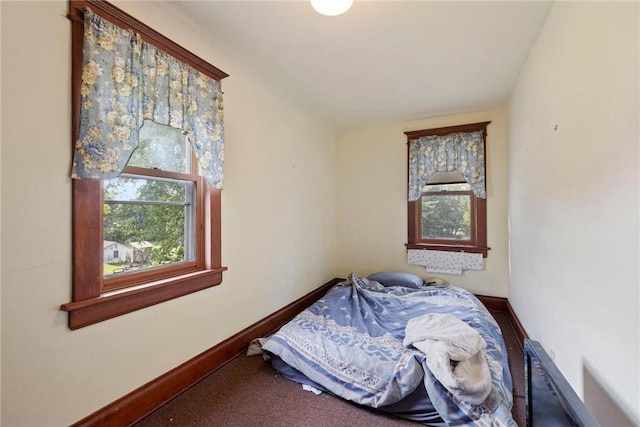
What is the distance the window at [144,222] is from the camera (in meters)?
1.32

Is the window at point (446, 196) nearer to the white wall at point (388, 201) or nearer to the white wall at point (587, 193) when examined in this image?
the white wall at point (388, 201)

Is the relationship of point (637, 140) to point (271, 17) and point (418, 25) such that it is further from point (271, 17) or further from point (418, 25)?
point (271, 17)

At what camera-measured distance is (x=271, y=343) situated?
2.04 meters

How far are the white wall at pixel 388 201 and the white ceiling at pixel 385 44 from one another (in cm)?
67

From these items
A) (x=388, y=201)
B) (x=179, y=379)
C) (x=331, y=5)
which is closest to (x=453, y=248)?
(x=388, y=201)

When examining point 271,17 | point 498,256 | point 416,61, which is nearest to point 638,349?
point 416,61

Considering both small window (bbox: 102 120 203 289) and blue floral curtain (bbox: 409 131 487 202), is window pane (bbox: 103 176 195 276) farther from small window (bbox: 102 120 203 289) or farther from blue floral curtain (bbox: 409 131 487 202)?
blue floral curtain (bbox: 409 131 487 202)

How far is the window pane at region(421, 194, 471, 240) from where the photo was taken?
11.3 feet

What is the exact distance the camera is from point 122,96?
4.66 feet

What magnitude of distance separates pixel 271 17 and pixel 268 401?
2.37 meters

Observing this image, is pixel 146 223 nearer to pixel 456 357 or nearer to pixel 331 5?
pixel 331 5

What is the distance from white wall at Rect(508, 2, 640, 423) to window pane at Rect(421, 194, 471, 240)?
1281 millimetres

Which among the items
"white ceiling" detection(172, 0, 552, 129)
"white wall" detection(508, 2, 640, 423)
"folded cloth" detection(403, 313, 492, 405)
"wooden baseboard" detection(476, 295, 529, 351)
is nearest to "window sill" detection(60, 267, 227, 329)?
"folded cloth" detection(403, 313, 492, 405)

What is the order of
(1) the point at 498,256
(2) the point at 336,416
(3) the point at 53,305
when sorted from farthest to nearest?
(1) the point at 498,256 → (2) the point at 336,416 → (3) the point at 53,305
